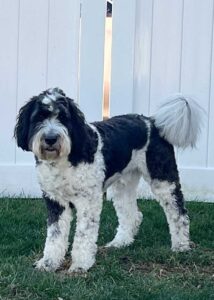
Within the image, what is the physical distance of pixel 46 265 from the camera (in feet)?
18.4

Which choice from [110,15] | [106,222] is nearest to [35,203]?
[106,222]

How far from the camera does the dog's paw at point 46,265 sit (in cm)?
557

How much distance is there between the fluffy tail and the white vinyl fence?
1.95m

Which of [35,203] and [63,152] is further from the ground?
[63,152]

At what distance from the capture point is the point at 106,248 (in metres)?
6.23

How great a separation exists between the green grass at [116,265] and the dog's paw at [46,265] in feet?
0.19

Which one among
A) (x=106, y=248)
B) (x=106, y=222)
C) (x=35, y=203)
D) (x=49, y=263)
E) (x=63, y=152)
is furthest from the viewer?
(x=35, y=203)

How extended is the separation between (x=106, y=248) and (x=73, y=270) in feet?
2.39

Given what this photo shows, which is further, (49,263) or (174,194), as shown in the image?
(174,194)

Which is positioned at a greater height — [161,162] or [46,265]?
[161,162]

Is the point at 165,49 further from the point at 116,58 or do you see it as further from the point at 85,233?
the point at 85,233

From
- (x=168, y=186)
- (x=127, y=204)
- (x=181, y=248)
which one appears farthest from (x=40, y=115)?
(x=181, y=248)

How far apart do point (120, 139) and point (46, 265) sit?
1128mm

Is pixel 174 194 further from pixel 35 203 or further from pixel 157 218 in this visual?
pixel 35 203
